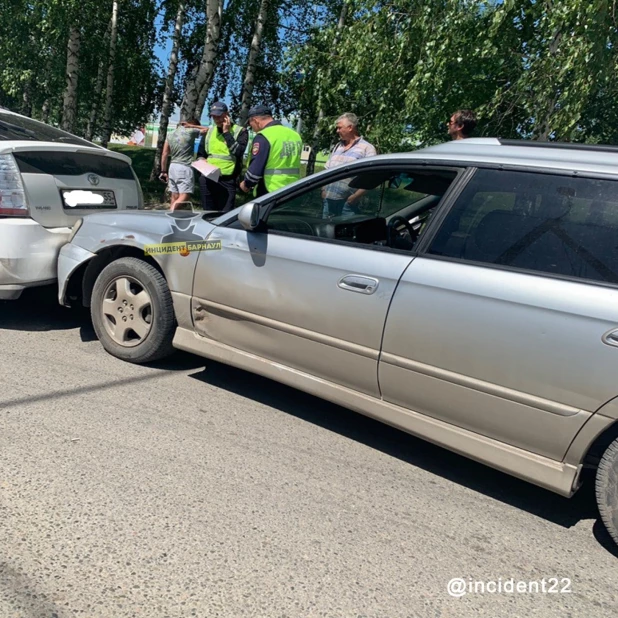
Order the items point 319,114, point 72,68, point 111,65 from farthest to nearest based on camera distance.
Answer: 1. point 111,65
2. point 319,114
3. point 72,68

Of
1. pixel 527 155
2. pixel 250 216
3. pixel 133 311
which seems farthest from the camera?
pixel 133 311

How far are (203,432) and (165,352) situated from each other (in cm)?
93

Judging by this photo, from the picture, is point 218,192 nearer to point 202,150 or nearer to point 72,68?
point 202,150

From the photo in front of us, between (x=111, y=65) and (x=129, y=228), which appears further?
(x=111, y=65)

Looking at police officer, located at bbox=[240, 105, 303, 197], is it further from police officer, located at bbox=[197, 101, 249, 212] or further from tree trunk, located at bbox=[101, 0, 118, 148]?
tree trunk, located at bbox=[101, 0, 118, 148]

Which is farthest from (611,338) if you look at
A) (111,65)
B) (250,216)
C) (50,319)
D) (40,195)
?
(111,65)

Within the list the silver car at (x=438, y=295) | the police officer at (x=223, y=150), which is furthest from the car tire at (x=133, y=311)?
the police officer at (x=223, y=150)

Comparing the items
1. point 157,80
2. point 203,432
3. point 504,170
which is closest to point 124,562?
point 203,432

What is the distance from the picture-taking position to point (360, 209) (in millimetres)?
3605

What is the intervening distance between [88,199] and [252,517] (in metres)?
3.33

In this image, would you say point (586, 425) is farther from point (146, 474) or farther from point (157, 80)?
point (157, 80)

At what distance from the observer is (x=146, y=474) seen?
2.83 metres

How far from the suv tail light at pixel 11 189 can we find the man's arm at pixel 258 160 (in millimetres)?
2085

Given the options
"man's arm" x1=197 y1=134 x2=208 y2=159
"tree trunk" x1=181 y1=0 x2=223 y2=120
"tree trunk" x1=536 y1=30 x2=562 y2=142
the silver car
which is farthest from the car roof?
"tree trunk" x1=181 y1=0 x2=223 y2=120
